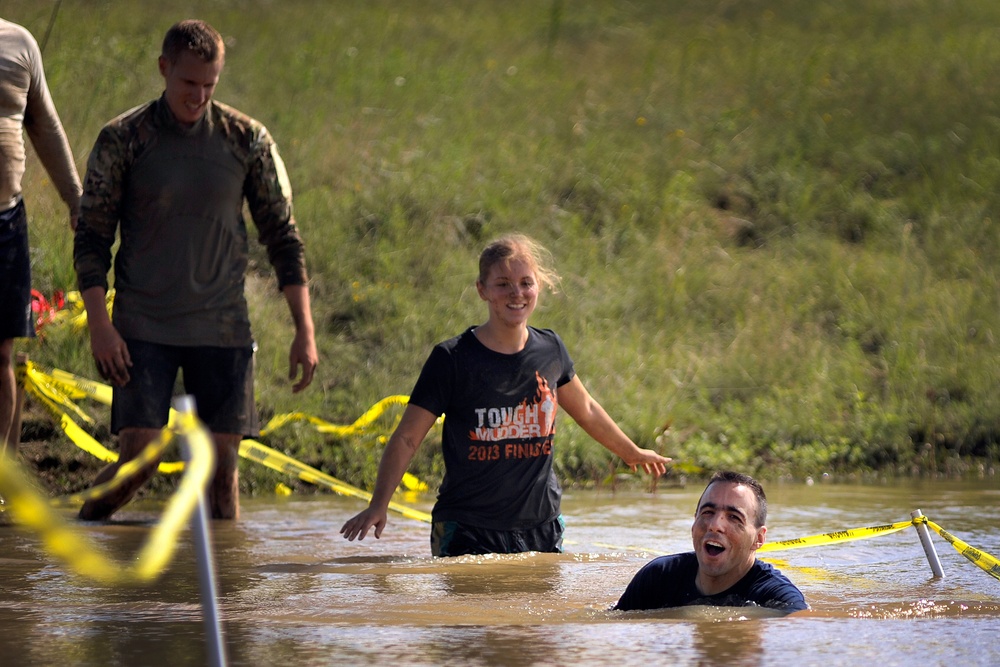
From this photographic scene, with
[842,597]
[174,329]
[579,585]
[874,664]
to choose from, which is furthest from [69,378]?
[874,664]

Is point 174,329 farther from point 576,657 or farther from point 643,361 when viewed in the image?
point 643,361

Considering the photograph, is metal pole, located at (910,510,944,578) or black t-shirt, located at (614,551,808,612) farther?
metal pole, located at (910,510,944,578)

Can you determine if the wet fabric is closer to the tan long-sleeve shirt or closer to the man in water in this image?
the man in water

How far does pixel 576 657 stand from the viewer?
13.7ft

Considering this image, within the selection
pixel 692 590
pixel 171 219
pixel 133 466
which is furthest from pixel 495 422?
pixel 133 466

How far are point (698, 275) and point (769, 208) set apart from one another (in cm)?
177

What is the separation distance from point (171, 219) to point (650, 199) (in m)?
7.67

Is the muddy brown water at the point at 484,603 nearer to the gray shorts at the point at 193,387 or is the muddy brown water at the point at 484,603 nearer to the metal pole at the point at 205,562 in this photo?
the gray shorts at the point at 193,387

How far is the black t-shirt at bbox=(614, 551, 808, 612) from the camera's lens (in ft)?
16.4

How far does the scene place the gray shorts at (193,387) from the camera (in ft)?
23.0

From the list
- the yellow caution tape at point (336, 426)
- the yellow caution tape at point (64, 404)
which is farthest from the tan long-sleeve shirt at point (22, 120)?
the yellow caution tape at point (336, 426)

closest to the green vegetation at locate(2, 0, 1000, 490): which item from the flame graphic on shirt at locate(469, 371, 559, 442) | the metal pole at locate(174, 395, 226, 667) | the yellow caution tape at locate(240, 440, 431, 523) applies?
the yellow caution tape at locate(240, 440, 431, 523)

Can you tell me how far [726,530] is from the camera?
4992 millimetres

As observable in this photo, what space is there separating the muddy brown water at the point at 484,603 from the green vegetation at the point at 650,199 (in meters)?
2.18
